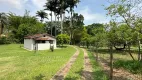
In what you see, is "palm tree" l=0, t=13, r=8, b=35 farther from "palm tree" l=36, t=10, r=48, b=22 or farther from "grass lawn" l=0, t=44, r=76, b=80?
"grass lawn" l=0, t=44, r=76, b=80

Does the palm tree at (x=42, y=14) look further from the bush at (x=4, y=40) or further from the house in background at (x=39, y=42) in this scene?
the house in background at (x=39, y=42)

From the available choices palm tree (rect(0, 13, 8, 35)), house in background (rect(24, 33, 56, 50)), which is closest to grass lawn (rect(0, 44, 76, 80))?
house in background (rect(24, 33, 56, 50))

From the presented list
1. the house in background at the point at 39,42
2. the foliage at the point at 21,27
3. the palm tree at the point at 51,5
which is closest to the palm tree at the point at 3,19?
the foliage at the point at 21,27

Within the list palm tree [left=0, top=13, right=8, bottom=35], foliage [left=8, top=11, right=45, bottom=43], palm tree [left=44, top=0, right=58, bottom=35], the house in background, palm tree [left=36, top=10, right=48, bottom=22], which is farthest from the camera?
palm tree [left=36, top=10, right=48, bottom=22]

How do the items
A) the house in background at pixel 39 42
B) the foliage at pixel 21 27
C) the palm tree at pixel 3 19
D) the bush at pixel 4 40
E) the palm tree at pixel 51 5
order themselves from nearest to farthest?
the house in background at pixel 39 42 < the palm tree at pixel 51 5 < the bush at pixel 4 40 < the foliage at pixel 21 27 < the palm tree at pixel 3 19

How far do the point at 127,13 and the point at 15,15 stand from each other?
54546mm

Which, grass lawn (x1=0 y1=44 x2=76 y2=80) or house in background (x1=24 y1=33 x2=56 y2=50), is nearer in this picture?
grass lawn (x1=0 y1=44 x2=76 y2=80)

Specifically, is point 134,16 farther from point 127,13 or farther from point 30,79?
point 30,79

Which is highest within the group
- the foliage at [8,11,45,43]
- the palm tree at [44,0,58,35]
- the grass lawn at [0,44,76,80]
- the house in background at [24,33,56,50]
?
the palm tree at [44,0,58,35]

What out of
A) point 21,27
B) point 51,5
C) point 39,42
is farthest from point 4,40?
point 39,42

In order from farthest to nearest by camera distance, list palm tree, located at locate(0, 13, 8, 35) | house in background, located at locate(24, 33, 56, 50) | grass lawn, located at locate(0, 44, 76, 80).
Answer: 1. palm tree, located at locate(0, 13, 8, 35)
2. house in background, located at locate(24, 33, 56, 50)
3. grass lawn, located at locate(0, 44, 76, 80)

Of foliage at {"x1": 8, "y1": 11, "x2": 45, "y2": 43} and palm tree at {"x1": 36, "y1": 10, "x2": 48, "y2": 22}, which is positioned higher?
palm tree at {"x1": 36, "y1": 10, "x2": 48, "y2": 22}

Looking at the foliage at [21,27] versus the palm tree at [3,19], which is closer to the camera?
the foliage at [21,27]

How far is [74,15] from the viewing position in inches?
2136
